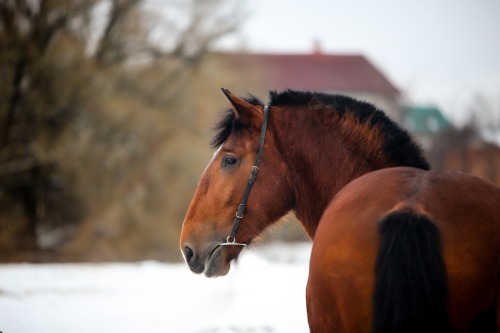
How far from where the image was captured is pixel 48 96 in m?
23.0

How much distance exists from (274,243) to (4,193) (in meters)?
10.4

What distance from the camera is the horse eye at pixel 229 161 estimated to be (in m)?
4.12

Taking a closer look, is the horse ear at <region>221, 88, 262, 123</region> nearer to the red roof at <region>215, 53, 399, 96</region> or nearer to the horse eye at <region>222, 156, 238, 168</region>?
the horse eye at <region>222, 156, 238, 168</region>

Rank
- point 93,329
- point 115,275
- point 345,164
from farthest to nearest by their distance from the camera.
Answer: point 115,275 < point 93,329 < point 345,164

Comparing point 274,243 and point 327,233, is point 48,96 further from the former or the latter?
point 327,233

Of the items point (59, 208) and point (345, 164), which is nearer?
point (345, 164)

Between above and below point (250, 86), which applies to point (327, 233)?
below

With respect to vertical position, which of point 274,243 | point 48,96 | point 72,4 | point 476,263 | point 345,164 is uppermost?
point 72,4

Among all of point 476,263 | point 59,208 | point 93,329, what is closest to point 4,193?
point 59,208

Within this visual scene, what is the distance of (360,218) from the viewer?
291 cm

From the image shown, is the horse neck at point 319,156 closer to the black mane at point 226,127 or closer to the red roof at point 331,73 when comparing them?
the black mane at point 226,127


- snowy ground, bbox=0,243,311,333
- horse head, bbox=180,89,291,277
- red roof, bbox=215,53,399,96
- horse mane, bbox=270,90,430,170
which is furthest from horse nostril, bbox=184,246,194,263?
red roof, bbox=215,53,399,96

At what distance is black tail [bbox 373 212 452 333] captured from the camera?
102 inches

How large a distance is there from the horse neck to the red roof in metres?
59.1
